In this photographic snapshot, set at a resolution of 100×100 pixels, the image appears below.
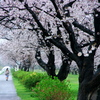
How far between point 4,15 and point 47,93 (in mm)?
4300

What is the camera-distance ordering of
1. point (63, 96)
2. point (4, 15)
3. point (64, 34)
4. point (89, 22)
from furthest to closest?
point (64, 34), point (89, 22), point (4, 15), point (63, 96)

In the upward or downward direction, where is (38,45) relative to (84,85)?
upward

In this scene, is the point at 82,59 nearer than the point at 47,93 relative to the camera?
Yes

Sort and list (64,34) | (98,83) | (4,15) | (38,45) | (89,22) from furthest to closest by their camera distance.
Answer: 1. (38,45)
2. (64,34)
3. (89,22)
4. (4,15)
5. (98,83)

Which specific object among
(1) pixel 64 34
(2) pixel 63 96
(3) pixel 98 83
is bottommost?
(2) pixel 63 96

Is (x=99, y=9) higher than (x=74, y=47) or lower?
higher

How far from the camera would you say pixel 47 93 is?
45.4 feet

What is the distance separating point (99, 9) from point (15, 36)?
547 inches

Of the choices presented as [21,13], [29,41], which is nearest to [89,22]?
[21,13]

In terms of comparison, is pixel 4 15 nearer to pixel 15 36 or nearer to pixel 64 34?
pixel 64 34

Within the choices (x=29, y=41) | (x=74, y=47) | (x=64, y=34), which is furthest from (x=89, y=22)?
(x=29, y=41)

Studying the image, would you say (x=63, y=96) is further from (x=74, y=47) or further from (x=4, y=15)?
(x=4, y=15)

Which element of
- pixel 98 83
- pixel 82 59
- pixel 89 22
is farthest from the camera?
pixel 89 22

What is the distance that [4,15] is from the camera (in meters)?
14.7
